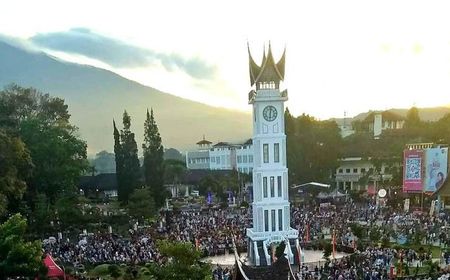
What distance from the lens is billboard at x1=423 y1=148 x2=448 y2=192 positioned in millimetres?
46594

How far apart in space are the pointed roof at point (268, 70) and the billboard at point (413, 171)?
18.4 m

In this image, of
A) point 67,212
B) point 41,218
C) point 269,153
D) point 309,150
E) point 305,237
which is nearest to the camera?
point 269,153

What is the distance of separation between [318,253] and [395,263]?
7.91m

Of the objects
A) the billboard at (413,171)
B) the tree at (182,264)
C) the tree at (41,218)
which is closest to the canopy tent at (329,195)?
the billboard at (413,171)

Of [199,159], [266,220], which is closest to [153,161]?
[266,220]

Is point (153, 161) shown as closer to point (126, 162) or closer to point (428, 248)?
point (126, 162)

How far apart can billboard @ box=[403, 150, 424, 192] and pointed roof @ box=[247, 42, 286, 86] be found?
18376mm

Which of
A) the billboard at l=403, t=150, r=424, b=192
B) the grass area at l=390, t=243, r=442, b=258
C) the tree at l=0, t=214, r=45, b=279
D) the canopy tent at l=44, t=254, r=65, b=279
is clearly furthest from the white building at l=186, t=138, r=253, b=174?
the tree at l=0, t=214, r=45, b=279

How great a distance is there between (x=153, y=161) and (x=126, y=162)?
8.46 ft

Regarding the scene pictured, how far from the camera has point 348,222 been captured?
41.4 meters

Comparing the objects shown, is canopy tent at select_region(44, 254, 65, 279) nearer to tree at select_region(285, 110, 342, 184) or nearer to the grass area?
the grass area

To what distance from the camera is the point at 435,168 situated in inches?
1859

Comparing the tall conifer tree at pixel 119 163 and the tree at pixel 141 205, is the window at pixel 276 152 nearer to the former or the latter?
the tree at pixel 141 205

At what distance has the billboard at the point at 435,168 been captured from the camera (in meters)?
46.6
